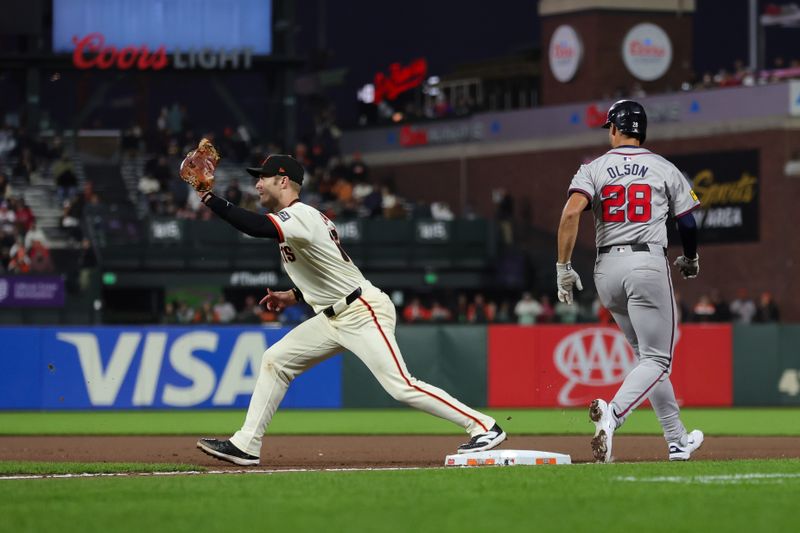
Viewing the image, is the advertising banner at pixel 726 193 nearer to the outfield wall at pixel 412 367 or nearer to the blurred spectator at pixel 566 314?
the blurred spectator at pixel 566 314

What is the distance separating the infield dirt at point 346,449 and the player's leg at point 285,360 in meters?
0.46

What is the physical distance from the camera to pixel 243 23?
39.8 m

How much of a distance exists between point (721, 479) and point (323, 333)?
3027mm

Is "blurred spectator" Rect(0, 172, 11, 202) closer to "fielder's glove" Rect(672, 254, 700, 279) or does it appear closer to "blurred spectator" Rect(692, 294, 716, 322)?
"blurred spectator" Rect(692, 294, 716, 322)

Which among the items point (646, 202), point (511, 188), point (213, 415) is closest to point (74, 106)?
point (511, 188)

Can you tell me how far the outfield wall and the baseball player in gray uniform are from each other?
10.8m

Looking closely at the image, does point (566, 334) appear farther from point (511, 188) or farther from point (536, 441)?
point (511, 188)

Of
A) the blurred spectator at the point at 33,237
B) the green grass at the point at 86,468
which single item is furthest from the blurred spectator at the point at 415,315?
the green grass at the point at 86,468

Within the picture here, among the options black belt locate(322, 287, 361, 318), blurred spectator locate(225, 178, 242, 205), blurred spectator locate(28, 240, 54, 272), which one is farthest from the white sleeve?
blurred spectator locate(225, 178, 242, 205)

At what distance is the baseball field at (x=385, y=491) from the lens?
23.3 ft

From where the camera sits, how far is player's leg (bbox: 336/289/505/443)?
10.3m

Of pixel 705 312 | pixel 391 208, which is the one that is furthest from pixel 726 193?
pixel 705 312

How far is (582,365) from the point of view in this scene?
21.3 metres

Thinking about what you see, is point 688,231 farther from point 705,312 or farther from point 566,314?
point 566,314
